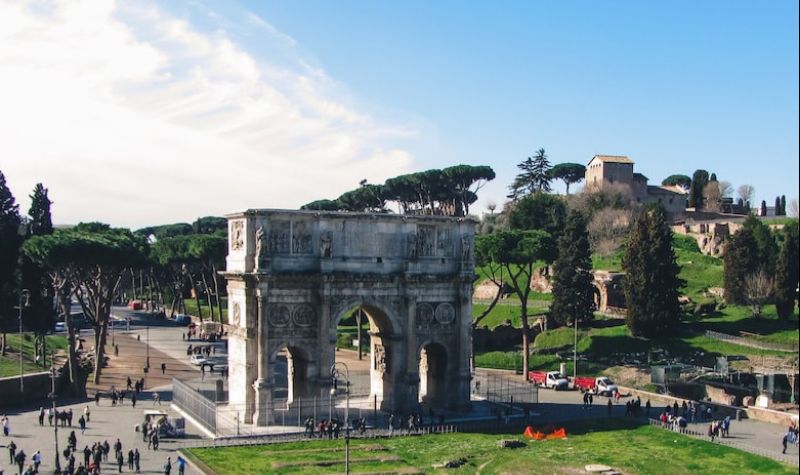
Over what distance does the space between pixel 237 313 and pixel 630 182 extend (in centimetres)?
8411

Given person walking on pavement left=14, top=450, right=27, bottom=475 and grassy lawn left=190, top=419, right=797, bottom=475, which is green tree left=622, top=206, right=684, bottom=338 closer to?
grassy lawn left=190, top=419, right=797, bottom=475

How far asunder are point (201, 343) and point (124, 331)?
14383 mm

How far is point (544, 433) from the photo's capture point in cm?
4269

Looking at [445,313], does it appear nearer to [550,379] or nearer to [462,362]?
[462,362]

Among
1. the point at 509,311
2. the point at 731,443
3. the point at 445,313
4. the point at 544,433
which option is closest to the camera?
the point at 731,443

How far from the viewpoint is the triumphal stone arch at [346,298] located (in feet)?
142

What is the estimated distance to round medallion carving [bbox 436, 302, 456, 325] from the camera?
47.8 m

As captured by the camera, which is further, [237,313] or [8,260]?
[8,260]

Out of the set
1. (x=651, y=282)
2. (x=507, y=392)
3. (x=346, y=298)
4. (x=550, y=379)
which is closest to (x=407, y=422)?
(x=346, y=298)

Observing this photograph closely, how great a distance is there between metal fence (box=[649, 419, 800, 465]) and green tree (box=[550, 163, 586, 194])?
8183cm

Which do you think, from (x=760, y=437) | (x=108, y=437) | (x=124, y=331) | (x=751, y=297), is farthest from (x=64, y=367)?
(x=751, y=297)

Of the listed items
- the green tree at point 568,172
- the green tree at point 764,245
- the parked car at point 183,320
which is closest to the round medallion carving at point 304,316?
the green tree at point 764,245

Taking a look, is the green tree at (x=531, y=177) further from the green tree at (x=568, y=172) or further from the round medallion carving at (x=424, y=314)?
the round medallion carving at (x=424, y=314)

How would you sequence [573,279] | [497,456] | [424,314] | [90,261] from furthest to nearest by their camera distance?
1. [573,279]
2. [90,261]
3. [424,314]
4. [497,456]
